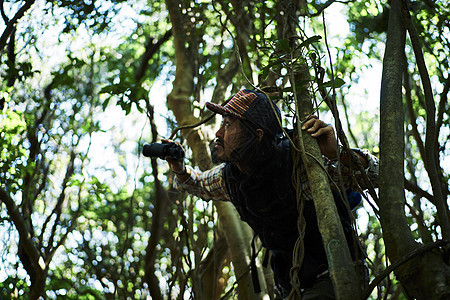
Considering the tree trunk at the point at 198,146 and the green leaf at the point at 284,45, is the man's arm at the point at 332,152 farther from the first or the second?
the tree trunk at the point at 198,146

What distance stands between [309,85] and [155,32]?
469 cm

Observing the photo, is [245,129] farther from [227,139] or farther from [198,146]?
[198,146]

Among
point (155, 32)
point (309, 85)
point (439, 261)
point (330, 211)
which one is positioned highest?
point (155, 32)

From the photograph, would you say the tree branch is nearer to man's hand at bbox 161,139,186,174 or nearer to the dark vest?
the dark vest

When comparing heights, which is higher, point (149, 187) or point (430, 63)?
point (149, 187)

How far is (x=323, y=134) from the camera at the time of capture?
6.45 feet

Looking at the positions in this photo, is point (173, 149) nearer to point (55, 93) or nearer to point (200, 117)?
point (200, 117)

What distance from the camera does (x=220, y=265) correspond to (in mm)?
4277

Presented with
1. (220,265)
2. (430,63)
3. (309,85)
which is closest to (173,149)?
(309,85)

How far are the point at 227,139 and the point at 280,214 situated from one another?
0.41 metres

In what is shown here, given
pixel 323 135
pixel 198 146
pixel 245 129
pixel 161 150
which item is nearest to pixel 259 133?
pixel 245 129

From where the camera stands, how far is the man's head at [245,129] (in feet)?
7.27

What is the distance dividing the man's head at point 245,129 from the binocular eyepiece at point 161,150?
0.30 m

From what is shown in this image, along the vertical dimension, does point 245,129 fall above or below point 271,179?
above
